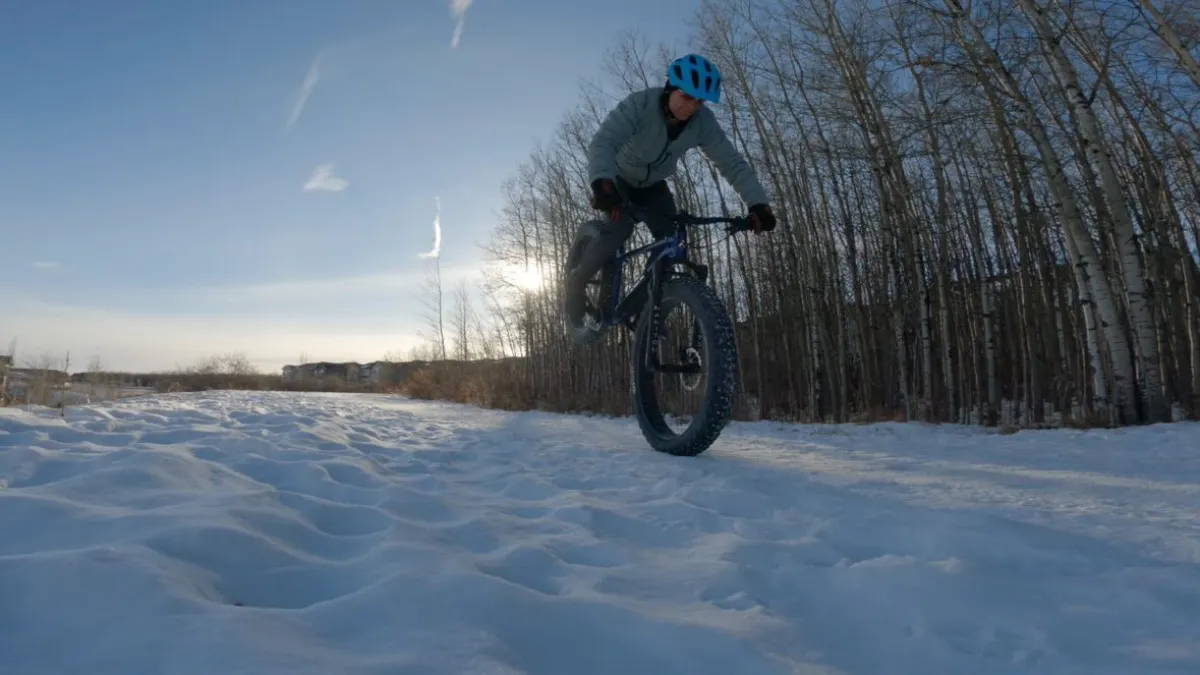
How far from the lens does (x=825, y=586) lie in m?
1.33

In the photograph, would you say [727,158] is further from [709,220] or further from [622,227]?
[622,227]

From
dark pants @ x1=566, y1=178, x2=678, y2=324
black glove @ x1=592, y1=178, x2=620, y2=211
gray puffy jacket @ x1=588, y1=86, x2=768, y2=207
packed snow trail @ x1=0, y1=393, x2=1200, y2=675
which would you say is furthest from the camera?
dark pants @ x1=566, y1=178, x2=678, y2=324

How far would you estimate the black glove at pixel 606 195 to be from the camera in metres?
3.43

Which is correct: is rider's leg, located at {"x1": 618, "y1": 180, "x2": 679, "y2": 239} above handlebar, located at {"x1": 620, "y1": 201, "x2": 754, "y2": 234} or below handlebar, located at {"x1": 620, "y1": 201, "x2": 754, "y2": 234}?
above

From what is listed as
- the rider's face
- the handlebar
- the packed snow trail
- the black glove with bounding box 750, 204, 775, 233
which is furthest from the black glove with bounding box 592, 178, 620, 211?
the packed snow trail

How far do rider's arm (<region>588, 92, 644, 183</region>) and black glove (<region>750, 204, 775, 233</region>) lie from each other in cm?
85

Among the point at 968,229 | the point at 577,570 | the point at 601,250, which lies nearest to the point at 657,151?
the point at 601,250

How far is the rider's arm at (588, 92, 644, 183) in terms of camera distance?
11.6 feet

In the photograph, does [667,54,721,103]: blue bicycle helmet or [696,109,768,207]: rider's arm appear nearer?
[667,54,721,103]: blue bicycle helmet

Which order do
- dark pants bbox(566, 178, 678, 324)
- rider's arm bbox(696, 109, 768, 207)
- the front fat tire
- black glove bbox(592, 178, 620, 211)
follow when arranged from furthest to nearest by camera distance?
dark pants bbox(566, 178, 678, 324)
rider's arm bbox(696, 109, 768, 207)
black glove bbox(592, 178, 620, 211)
the front fat tire

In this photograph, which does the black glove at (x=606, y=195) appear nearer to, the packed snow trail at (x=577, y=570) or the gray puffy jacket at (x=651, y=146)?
the gray puffy jacket at (x=651, y=146)

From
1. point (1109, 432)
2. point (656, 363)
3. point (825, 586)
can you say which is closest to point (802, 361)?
point (1109, 432)

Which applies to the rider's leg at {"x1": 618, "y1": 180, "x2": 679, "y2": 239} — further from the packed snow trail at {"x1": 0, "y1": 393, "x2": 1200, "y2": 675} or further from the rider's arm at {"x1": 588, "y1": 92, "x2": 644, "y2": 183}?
the packed snow trail at {"x1": 0, "y1": 393, "x2": 1200, "y2": 675}

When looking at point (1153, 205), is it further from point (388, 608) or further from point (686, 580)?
point (388, 608)
